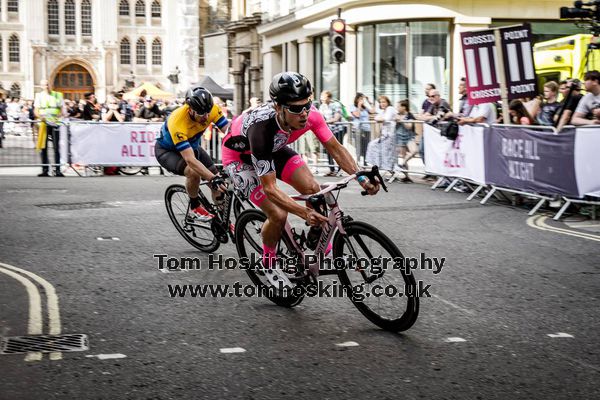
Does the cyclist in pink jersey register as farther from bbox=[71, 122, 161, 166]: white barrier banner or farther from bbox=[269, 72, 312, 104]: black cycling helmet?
bbox=[71, 122, 161, 166]: white barrier banner

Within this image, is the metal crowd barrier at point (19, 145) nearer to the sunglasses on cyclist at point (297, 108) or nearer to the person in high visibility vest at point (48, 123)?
the person in high visibility vest at point (48, 123)

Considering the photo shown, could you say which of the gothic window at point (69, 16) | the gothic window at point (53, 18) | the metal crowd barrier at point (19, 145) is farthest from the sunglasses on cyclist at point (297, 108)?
the gothic window at point (69, 16)

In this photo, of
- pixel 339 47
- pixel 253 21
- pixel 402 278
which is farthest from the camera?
pixel 253 21

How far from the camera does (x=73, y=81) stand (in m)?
96.9

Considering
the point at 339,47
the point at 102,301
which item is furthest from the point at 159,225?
the point at 339,47

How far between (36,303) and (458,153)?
10280mm

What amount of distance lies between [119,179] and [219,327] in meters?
13.6

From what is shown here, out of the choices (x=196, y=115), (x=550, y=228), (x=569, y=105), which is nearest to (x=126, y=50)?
(x=569, y=105)

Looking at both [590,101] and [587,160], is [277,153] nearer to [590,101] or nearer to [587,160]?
[587,160]

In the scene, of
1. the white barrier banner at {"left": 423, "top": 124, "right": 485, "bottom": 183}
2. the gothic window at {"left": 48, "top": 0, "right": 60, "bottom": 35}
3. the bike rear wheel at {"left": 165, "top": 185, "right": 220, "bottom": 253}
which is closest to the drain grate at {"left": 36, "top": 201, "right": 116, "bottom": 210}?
the bike rear wheel at {"left": 165, "top": 185, "right": 220, "bottom": 253}

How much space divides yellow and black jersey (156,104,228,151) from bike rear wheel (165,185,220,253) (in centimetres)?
57

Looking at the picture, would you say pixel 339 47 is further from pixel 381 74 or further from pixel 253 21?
pixel 253 21

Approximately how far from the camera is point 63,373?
4.94 m

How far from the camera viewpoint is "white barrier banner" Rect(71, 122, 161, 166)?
20.1m
